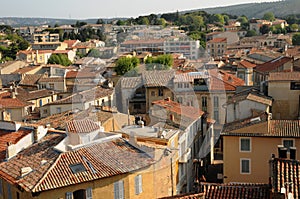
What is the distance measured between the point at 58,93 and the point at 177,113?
15.4m

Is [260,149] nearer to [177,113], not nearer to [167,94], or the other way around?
[177,113]

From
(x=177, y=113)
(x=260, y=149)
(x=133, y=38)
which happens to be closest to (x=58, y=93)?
(x=133, y=38)

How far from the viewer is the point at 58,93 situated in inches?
1128

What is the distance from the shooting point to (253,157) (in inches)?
→ 550

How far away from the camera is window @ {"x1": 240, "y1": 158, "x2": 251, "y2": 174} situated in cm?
1407

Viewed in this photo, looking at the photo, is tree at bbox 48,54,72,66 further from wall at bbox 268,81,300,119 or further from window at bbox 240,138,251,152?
window at bbox 240,138,251,152

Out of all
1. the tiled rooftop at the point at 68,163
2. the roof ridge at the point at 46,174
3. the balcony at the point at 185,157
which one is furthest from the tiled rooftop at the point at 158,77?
the roof ridge at the point at 46,174

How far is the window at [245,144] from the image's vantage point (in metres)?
14.0

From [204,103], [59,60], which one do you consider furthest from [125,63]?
[59,60]

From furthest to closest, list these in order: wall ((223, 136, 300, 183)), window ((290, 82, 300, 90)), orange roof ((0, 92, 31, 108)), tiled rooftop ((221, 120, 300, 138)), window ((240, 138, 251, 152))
Answer: 1. orange roof ((0, 92, 31, 108))
2. window ((290, 82, 300, 90))
3. window ((240, 138, 251, 152))
4. wall ((223, 136, 300, 183))
5. tiled rooftop ((221, 120, 300, 138))

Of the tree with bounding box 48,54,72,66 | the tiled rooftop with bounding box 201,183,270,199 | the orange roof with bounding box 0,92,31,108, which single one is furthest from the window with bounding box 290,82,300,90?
the tree with bounding box 48,54,72,66

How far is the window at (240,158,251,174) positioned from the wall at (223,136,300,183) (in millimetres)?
94

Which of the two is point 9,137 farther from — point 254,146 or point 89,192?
point 254,146

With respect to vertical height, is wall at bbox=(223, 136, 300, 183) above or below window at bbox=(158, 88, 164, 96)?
below
